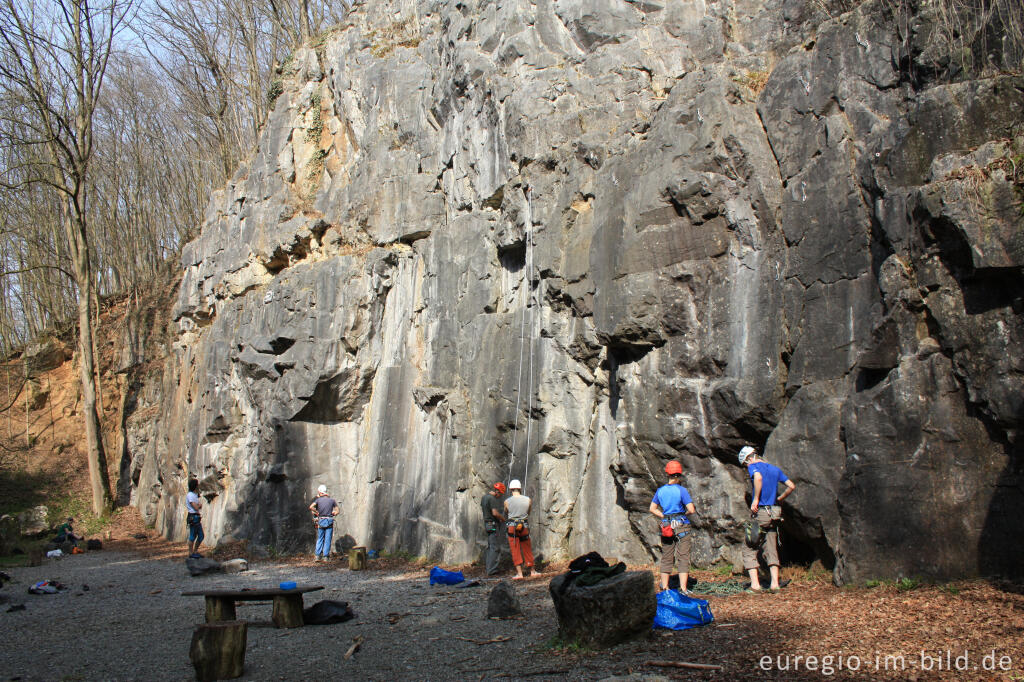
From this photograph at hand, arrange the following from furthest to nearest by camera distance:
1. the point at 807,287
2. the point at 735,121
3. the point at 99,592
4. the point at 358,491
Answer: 1. the point at 358,491
2. the point at 99,592
3. the point at 735,121
4. the point at 807,287

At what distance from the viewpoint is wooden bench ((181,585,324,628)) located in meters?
8.47

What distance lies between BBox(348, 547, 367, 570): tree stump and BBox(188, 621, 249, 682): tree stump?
306 inches

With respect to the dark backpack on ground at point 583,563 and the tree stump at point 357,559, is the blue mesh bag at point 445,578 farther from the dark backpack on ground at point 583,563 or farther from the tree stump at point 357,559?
the dark backpack on ground at point 583,563

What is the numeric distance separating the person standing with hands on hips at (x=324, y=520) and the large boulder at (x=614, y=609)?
10.2 metres

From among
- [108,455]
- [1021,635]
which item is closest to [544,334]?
[1021,635]

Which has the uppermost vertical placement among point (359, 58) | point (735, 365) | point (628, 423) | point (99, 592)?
point (359, 58)

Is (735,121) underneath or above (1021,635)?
above

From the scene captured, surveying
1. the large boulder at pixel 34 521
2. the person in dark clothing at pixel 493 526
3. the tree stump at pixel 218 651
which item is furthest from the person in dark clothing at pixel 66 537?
the tree stump at pixel 218 651

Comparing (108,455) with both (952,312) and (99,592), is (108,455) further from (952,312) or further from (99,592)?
(952,312)

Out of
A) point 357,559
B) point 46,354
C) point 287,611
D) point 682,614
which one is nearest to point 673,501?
point 682,614

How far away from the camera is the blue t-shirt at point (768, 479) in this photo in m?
8.52

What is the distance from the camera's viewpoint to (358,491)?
17.2 meters

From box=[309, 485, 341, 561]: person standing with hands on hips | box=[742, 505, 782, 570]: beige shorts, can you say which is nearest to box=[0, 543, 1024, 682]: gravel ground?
box=[742, 505, 782, 570]: beige shorts

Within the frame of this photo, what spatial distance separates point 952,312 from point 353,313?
513 inches
